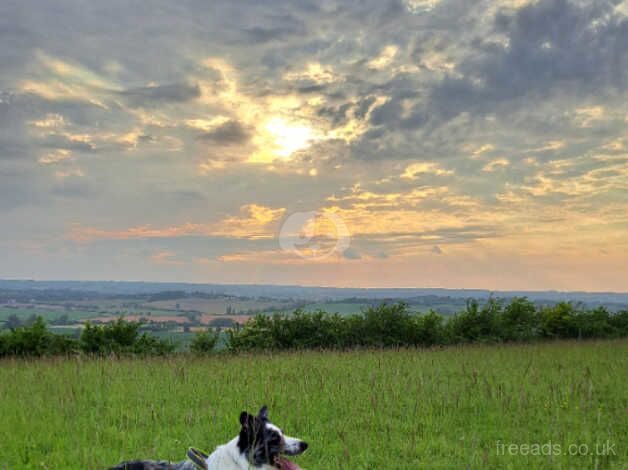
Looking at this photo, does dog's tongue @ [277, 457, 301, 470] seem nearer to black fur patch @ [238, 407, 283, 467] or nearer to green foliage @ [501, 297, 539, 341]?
black fur patch @ [238, 407, 283, 467]

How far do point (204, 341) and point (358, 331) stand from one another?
657 centimetres

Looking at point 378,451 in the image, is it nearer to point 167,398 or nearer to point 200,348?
point 167,398

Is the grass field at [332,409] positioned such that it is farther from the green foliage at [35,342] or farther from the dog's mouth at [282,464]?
the green foliage at [35,342]

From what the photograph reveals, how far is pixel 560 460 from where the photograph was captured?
25.2ft

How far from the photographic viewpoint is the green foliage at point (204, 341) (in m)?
19.6

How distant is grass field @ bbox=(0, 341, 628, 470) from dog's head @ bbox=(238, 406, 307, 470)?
2.20 meters

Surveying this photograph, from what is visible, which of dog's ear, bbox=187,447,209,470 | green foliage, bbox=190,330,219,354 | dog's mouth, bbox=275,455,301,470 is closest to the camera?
dog's mouth, bbox=275,455,301,470

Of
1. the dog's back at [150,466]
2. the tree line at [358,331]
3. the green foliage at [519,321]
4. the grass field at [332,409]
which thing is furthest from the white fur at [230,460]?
the green foliage at [519,321]

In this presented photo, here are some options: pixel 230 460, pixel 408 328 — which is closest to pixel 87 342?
pixel 408 328

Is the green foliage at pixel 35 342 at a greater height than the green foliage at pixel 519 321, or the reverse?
the green foliage at pixel 519 321

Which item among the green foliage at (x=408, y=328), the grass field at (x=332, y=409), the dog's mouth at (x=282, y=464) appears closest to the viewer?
the dog's mouth at (x=282, y=464)

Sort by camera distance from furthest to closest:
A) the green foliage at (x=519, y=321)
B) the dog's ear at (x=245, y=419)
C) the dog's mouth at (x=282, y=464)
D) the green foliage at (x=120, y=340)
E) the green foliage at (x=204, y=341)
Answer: the green foliage at (x=519, y=321)
the green foliage at (x=204, y=341)
the green foliage at (x=120, y=340)
the dog's mouth at (x=282, y=464)
the dog's ear at (x=245, y=419)

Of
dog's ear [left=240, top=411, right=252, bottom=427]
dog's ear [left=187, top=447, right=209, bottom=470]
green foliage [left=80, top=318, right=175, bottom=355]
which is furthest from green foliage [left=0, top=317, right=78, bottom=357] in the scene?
dog's ear [left=240, top=411, right=252, bottom=427]

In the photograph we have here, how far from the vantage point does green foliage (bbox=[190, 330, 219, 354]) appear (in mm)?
19562
